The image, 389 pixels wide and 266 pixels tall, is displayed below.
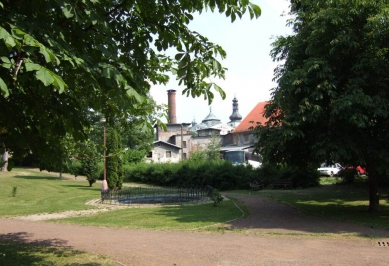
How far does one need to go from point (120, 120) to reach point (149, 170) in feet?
104

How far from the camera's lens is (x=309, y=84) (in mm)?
13055

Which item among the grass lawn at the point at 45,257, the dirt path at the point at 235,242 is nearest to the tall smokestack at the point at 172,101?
the dirt path at the point at 235,242

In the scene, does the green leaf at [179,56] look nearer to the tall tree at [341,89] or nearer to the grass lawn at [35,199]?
the tall tree at [341,89]

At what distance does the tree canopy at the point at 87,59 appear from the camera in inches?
154

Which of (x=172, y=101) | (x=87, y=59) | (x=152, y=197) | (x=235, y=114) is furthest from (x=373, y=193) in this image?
(x=235, y=114)

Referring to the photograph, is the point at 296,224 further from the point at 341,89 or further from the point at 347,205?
the point at 347,205

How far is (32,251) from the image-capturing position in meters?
8.09

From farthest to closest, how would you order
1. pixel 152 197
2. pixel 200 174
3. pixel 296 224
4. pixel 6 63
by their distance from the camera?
pixel 200 174 → pixel 152 197 → pixel 296 224 → pixel 6 63

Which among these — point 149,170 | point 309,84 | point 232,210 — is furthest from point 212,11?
point 149,170

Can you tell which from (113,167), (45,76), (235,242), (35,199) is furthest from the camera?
(113,167)

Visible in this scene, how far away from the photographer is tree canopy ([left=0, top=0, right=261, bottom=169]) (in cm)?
390

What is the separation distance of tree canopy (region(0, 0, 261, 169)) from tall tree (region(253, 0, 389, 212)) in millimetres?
7405

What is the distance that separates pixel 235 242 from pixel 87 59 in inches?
272

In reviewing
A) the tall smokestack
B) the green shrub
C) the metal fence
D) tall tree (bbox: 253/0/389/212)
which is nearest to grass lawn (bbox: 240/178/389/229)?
tall tree (bbox: 253/0/389/212)
